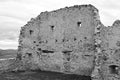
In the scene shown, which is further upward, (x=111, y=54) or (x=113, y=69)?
(x=111, y=54)

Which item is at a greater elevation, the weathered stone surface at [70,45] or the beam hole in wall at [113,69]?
the weathered stone surface at [70,45]

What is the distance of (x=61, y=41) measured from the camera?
2053 centimetres

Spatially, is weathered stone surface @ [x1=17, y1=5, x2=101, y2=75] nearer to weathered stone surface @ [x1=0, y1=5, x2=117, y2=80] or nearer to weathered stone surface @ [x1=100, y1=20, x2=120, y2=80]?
weathered stone surface @ [x1=0, y1=5, x2=117, y2=80]

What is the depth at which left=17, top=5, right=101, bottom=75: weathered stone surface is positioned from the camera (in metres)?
18.5

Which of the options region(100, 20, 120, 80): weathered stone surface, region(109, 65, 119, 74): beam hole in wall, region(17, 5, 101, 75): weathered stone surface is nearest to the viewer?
region(100, 20, 120, 80): weathered stone surface

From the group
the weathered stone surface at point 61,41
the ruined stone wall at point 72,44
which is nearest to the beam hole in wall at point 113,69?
the ruined stone wall at point 72,44

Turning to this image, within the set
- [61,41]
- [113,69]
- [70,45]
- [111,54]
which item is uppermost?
[61,41]

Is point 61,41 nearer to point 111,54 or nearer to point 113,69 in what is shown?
point 111,54

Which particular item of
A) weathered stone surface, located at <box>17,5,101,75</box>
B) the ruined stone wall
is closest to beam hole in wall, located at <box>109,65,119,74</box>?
the ruined stone wall

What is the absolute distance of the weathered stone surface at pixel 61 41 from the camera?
18453mm

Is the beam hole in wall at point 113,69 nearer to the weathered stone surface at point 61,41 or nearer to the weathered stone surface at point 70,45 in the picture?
the weathered stone surface at point 70,45

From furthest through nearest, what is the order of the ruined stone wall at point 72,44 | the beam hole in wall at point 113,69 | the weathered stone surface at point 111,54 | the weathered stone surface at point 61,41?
the weathered stone surface at point 61,41, the ruined stone wall at point 72,44, the beam hole in wall at point 113,69, the weathered stone surface at point 111,54

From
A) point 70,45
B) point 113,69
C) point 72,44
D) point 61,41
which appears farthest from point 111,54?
point 61,41

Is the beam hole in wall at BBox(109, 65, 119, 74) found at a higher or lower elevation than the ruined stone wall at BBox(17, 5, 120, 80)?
lower
